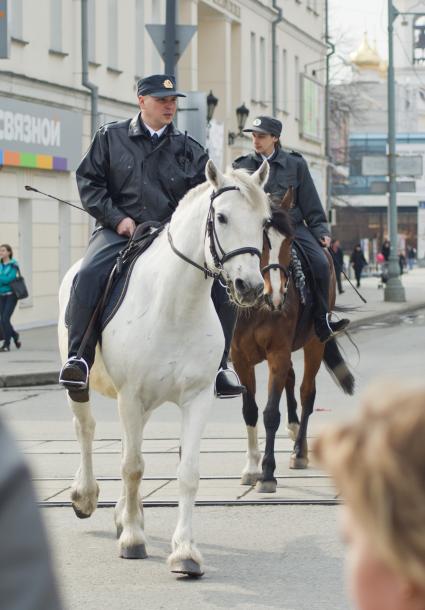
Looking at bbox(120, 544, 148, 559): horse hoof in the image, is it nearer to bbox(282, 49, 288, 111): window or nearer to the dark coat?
bbox(282, 49, 288, 111): window

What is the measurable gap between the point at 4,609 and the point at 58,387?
18.3 m

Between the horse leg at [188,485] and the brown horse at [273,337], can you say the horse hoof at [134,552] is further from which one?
the brown horse at [273,337]

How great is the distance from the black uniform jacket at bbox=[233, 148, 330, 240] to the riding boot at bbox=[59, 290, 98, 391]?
257 cm

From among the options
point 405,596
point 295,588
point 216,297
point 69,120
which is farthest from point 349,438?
point 69,120

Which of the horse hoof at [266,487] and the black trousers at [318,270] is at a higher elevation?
the black trousers at [318,270]

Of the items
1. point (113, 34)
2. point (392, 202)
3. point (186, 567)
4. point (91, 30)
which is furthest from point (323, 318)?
point (392, 202)

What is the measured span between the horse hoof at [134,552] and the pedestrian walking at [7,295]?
56.8 feet

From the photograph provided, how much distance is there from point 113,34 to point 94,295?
29396 millimetres

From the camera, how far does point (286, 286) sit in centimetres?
1059

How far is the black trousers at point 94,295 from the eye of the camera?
330 inches

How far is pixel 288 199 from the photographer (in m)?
10.3

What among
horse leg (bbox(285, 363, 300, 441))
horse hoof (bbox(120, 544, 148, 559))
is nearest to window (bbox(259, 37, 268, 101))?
horse leg (bbox(285, 363, 300, 441))

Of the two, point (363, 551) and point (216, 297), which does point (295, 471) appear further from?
point (363, 551)

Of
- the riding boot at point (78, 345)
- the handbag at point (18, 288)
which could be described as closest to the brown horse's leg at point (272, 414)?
the riding boot at point (78, 345)
